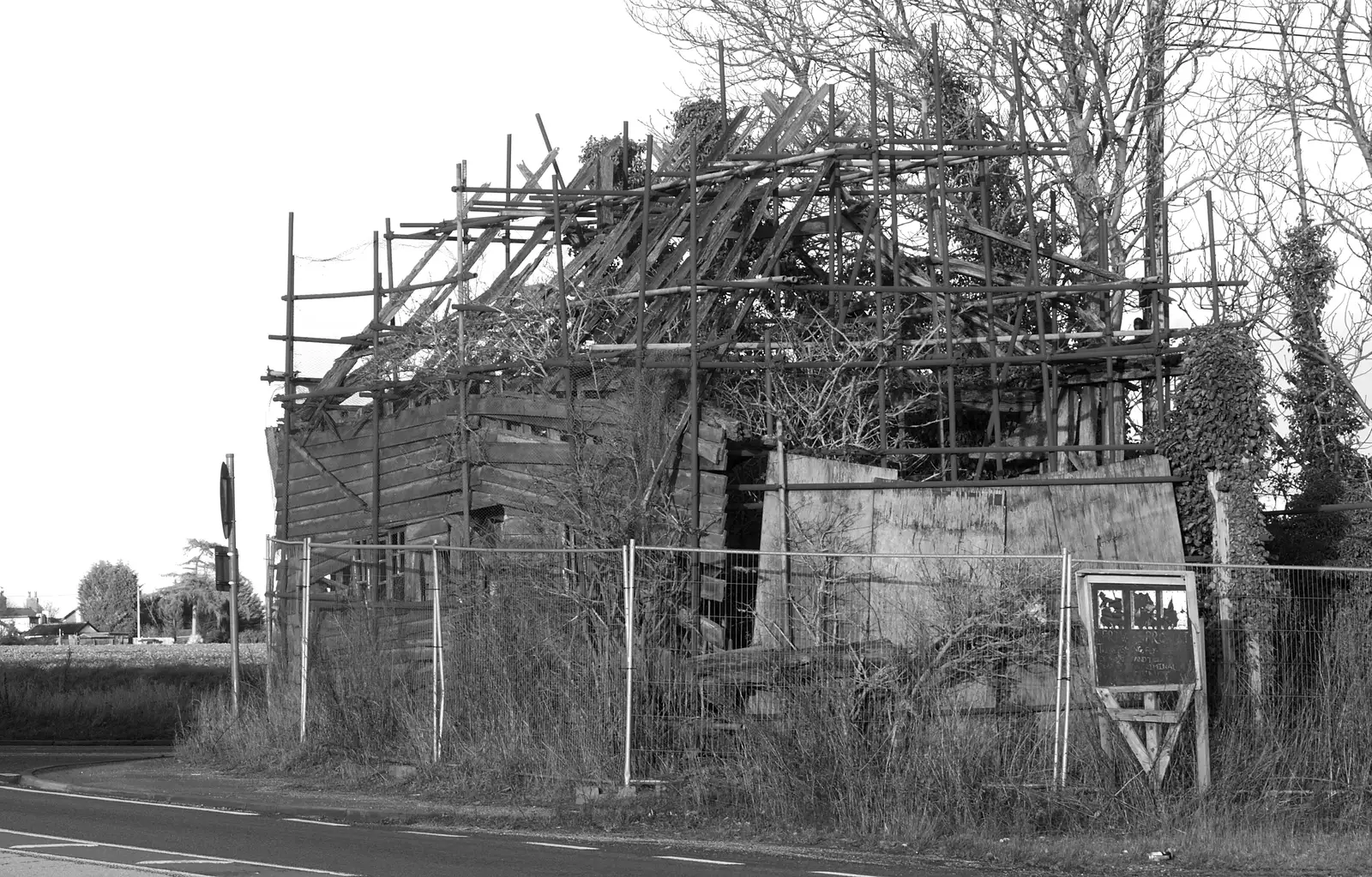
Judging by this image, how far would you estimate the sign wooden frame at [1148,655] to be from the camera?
39.0 ft

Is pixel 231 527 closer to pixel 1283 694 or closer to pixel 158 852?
pixel 158 852

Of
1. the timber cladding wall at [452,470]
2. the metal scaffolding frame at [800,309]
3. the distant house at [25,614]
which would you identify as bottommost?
the distant house at [25,614]

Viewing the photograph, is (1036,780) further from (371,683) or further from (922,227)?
(922,227)

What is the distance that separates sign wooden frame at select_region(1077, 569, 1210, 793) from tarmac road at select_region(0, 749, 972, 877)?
2459mm

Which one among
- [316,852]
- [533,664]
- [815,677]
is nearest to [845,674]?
[815,677]

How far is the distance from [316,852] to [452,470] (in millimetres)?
7796

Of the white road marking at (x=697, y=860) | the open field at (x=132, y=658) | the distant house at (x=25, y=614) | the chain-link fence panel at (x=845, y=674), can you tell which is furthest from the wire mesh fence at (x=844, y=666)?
the distant house at (x=25, y=614)

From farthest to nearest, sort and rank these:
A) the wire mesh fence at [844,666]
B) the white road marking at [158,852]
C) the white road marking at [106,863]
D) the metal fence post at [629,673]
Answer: the metal fence post at [629,673], the wire mesh fence at [844,666], the white road marking at [158,852], the white road marking at [106,863]

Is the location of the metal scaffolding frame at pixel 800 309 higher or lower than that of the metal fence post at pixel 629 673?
higher

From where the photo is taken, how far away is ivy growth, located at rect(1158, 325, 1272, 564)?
593 inches

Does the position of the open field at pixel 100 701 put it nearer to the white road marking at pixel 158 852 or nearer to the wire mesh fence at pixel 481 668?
the wire mesh fence at pixel 481 668

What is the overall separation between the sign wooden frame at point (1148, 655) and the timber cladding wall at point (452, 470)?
211 inches

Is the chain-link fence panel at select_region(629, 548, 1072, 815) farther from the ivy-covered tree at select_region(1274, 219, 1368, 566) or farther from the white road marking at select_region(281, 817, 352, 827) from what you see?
the ivy-covered tree at select_region(1274, 219, 1368, 566)

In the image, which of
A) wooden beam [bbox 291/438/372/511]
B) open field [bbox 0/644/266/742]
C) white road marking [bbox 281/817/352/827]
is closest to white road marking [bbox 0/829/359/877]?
white road marking [bbox 281/817/352/827]
